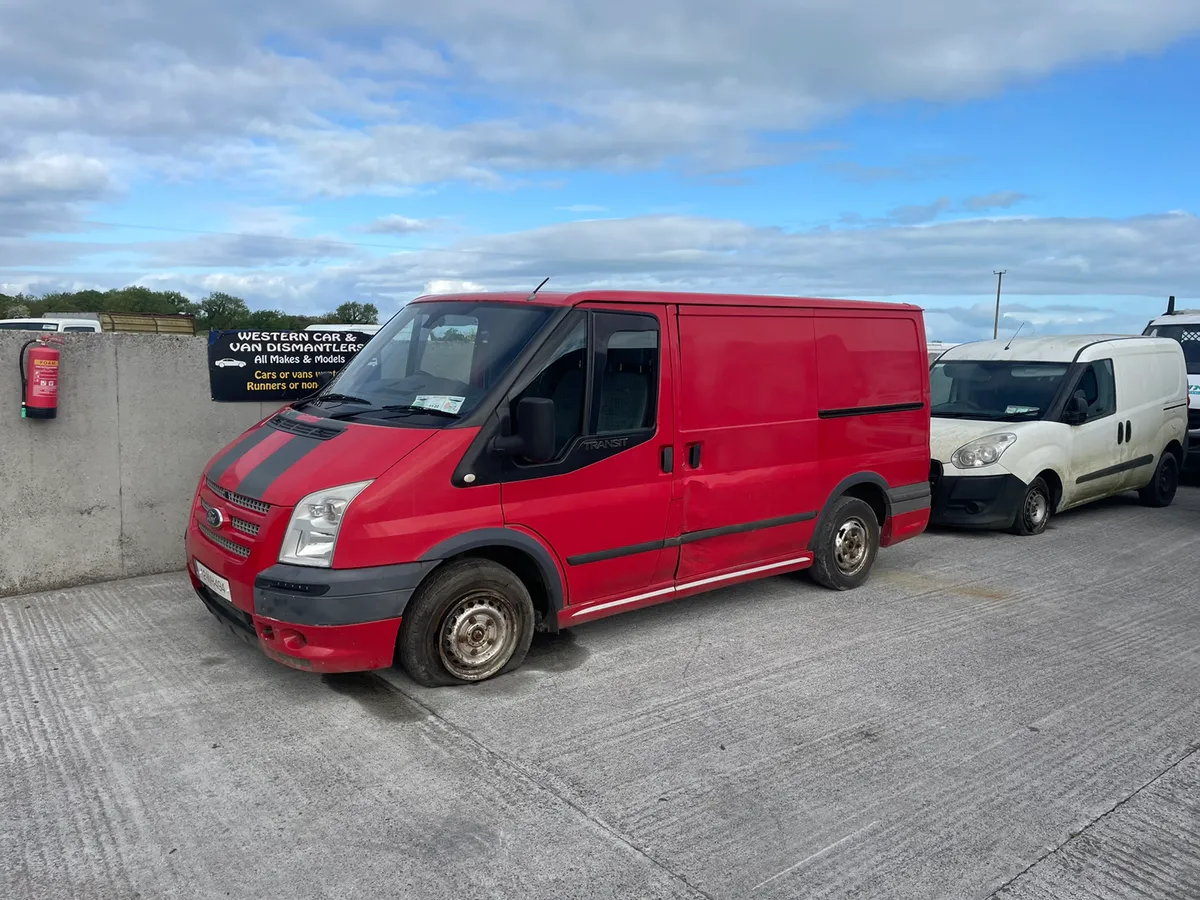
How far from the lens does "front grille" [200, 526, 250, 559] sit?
4.51 m

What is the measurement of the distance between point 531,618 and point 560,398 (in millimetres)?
1162

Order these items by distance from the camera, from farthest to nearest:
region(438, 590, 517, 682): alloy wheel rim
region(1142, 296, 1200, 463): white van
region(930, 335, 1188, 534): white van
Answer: region(1142, 296, 1200, 463): white van, region(930, 335, 1188, 534): white van, region(438, 590, 517, 682): alloy wheel rim

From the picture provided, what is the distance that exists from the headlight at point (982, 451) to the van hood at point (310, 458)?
5.75 meters

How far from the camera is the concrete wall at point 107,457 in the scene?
6180 millimetres

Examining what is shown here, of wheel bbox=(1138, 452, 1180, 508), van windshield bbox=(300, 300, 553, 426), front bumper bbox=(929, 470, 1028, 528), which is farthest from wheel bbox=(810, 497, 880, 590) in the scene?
wheel bbox=(1138, 452, 1180, 508)

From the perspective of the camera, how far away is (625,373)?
16.9 ft

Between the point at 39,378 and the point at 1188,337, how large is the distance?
13.5m

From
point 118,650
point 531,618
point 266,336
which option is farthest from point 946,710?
point 266,336

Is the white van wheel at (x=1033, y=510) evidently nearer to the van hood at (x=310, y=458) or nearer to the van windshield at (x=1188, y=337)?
the van windshield at (x=1188, y=337)

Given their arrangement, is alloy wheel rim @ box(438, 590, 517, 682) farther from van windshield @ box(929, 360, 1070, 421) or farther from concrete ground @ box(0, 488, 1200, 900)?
van windshield @ box(929, 360, 1070, 421)

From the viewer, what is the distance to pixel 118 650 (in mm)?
5227

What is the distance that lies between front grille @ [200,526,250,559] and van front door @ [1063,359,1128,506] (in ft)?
24.9

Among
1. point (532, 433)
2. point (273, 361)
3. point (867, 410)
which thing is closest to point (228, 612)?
point (532, 433)

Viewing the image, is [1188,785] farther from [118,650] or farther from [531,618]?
[118,650]
